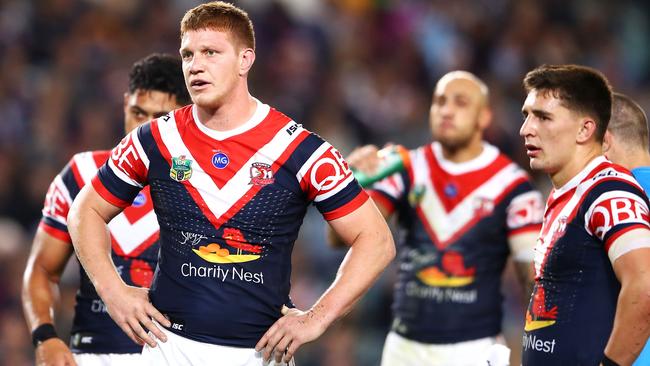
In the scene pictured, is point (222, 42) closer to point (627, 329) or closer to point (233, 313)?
point (233, 313)

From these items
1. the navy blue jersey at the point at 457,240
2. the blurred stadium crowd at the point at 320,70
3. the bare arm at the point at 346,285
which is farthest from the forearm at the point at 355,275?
the blurred stadium crowd at the point at 320,70

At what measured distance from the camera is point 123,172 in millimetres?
4777

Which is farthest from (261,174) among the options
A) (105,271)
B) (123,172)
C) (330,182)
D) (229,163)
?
(105,271)

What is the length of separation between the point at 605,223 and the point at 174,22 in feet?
28.3

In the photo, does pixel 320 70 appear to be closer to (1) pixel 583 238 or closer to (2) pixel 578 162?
(2) pixel 578 162

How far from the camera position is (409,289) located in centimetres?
683

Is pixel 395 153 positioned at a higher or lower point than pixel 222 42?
lower

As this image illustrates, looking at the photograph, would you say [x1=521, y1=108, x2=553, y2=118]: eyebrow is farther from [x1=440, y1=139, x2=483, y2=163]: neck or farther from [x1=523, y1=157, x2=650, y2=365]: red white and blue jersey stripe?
[x1=440, y1=139, x2=483, y2=163]: neck

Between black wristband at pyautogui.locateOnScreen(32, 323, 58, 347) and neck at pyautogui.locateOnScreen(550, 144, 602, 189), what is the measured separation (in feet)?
8.98

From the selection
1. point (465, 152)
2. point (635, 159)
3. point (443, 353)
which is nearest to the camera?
point (635, 159)

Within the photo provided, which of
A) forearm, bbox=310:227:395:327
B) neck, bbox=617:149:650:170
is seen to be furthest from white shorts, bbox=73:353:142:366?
neck, bbox=617:149:650:170

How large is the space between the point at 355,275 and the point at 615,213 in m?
1.15

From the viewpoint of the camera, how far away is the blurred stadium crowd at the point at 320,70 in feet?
33.7

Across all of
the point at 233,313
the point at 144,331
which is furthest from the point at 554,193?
the point at 144,331
